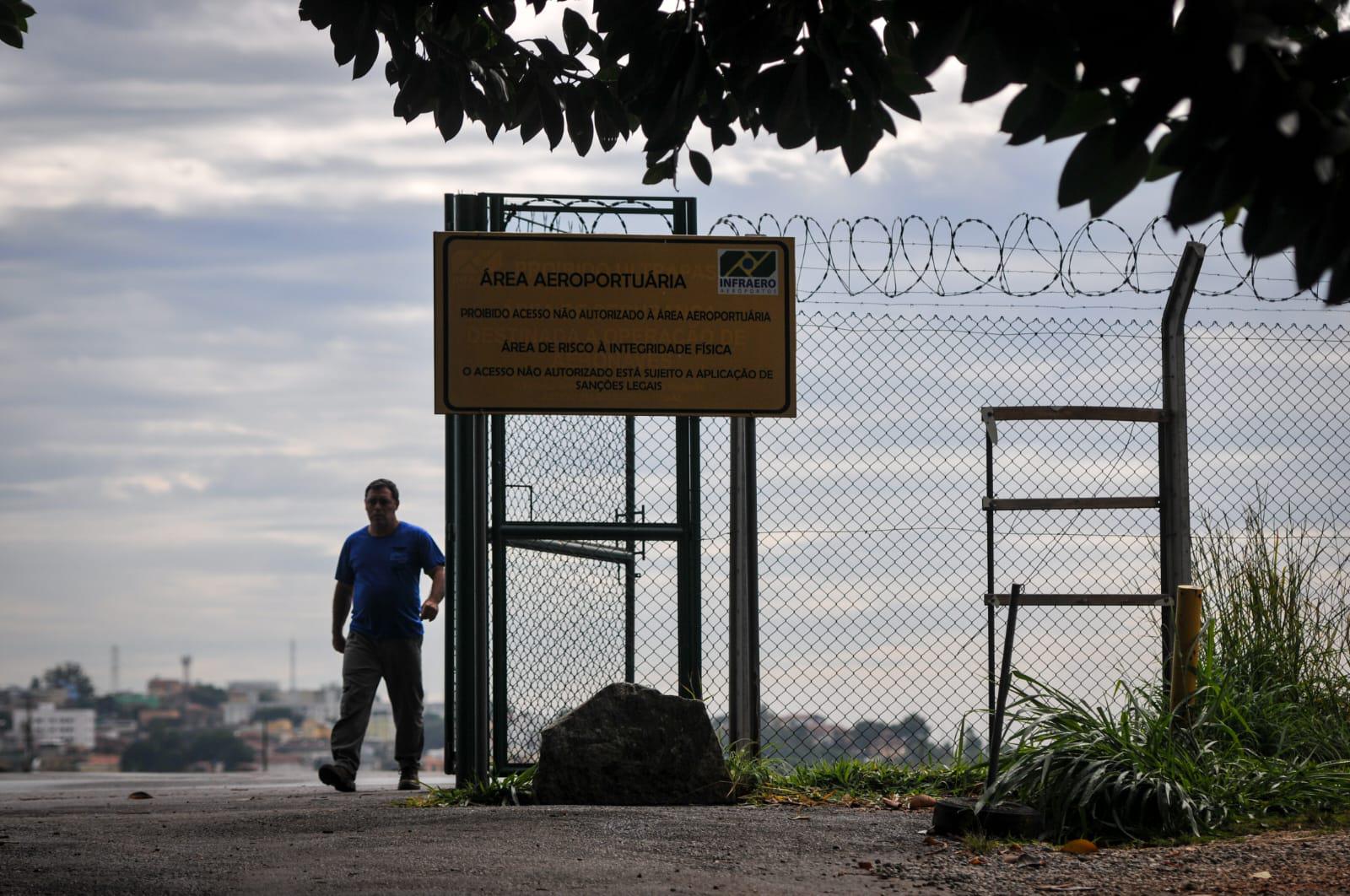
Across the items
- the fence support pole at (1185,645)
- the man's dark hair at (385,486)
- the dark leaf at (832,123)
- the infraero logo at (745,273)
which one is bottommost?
the fence support pole at (1185,645)

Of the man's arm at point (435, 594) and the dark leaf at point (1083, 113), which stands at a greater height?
the dark leaf at point (1083, 113)

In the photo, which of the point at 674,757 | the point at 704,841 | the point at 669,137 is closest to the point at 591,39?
the point at 669,137

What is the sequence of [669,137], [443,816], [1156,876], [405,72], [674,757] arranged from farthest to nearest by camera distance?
[674,757] < [443,816] < [405,72] < [1156,876] < [669,137]

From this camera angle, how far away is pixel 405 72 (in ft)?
15.9

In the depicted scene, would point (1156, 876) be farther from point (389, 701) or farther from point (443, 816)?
point (389, 701)

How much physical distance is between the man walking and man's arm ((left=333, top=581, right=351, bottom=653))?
22 centimetres

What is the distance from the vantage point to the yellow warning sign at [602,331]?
22.7 feet

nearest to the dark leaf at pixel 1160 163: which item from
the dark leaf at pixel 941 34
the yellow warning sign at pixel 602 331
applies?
the dark leaf at pixel 941 34

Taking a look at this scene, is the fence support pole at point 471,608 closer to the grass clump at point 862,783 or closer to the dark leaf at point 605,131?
the grass clump at point 862,783

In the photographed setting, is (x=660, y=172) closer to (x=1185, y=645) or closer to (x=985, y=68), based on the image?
(x=985, y=68)

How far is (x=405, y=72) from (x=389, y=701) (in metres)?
4.17

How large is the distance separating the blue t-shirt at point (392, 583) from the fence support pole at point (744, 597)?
6.05ft

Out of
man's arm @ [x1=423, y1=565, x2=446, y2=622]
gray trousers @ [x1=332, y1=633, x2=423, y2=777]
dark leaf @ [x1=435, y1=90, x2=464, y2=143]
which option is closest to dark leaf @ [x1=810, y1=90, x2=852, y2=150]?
dark leaf @ [x1=435, y1=90, x2=464, y2=143]

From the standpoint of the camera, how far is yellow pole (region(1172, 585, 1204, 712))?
597 cm
